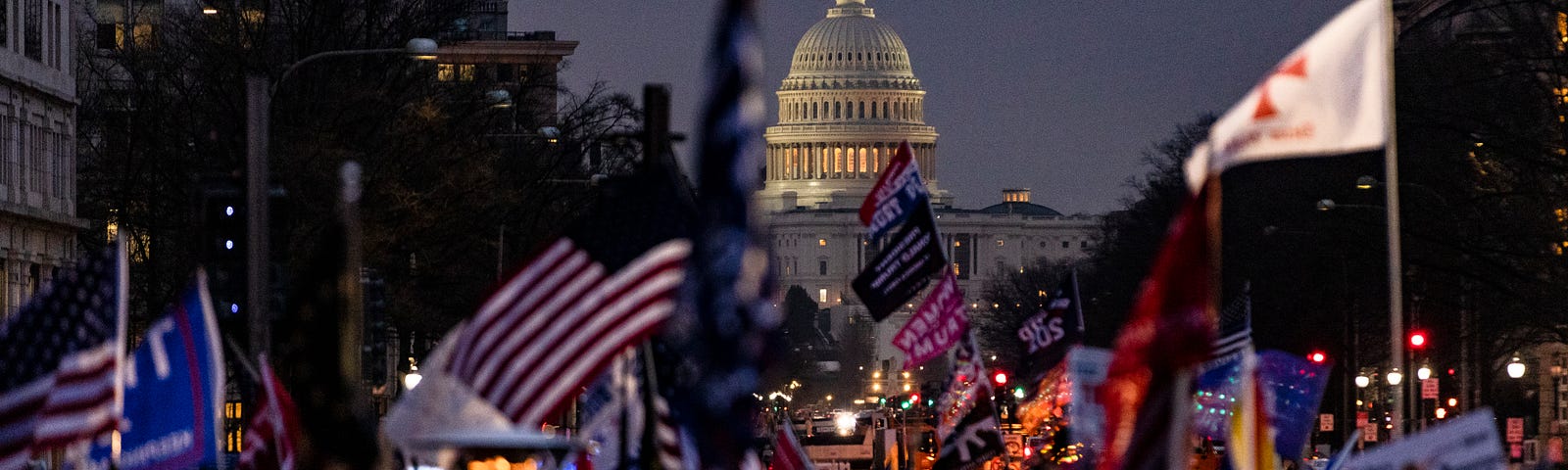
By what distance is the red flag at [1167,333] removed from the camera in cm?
895

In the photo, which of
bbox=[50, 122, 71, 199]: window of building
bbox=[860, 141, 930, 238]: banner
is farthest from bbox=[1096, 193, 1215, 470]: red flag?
bbox=[50, 122, 71, 199]: window of building

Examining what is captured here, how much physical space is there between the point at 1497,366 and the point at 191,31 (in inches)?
1499

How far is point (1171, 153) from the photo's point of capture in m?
88.1

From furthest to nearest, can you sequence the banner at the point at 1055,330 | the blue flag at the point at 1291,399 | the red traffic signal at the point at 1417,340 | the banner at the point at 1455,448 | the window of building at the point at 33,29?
the window of building at the point at 33,29 → the red traffic signal at the point at 1417,340 → the banner at the point at 1055,330 → the blue flag at the point at 1291,399 → the banner at the point at 1455,448

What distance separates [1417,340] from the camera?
4209 centimetres

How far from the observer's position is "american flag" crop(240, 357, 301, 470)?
14195 millimetres

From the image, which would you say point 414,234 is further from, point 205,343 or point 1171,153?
point 1171,153

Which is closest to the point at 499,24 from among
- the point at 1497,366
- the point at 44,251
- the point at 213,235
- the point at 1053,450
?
the point at 1497,366

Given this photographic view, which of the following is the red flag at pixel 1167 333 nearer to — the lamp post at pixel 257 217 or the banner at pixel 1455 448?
the banner at pixel 1455 448

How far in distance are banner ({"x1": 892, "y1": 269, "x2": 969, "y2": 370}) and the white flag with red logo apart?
Answer: 528 inches

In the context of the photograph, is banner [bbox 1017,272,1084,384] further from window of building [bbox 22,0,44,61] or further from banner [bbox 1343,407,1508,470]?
window of building [bbox 22,0,44,61]

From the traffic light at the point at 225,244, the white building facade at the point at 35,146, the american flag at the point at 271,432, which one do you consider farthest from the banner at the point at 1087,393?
the white building facade at the point at 35,146

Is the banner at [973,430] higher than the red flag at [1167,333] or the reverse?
the reverse

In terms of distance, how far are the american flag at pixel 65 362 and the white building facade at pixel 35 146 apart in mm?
31832
